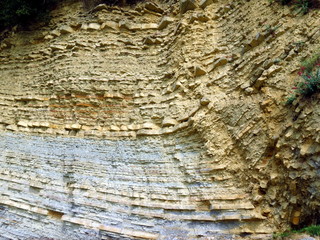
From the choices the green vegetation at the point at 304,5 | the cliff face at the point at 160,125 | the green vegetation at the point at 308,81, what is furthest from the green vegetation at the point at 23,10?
the green vegetation at the point at 308,81

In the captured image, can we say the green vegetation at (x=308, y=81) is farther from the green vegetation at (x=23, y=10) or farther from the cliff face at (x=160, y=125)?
the green vegetation at (x=23, y=10)

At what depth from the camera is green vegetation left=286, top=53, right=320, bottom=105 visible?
12.2 ft

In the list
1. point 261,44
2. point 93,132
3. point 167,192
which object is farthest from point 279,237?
point 93,132

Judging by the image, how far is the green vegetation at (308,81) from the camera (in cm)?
371

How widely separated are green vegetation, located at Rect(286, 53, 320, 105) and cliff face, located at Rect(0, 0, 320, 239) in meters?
0.13

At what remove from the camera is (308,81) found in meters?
3.76

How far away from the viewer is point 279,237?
3586mm

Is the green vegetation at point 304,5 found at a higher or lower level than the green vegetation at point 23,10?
lower

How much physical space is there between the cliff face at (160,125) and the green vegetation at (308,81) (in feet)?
0.43

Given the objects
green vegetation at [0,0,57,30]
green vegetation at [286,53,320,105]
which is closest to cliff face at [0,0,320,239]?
green vegetation at [286,53,320,105]

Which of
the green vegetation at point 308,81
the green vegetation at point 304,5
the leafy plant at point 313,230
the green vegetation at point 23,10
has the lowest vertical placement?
the leafy plant at point 313,230

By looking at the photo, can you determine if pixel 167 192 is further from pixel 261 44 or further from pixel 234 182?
pixel 261 44

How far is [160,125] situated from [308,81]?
2.79 m

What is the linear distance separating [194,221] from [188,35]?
3972 mm
